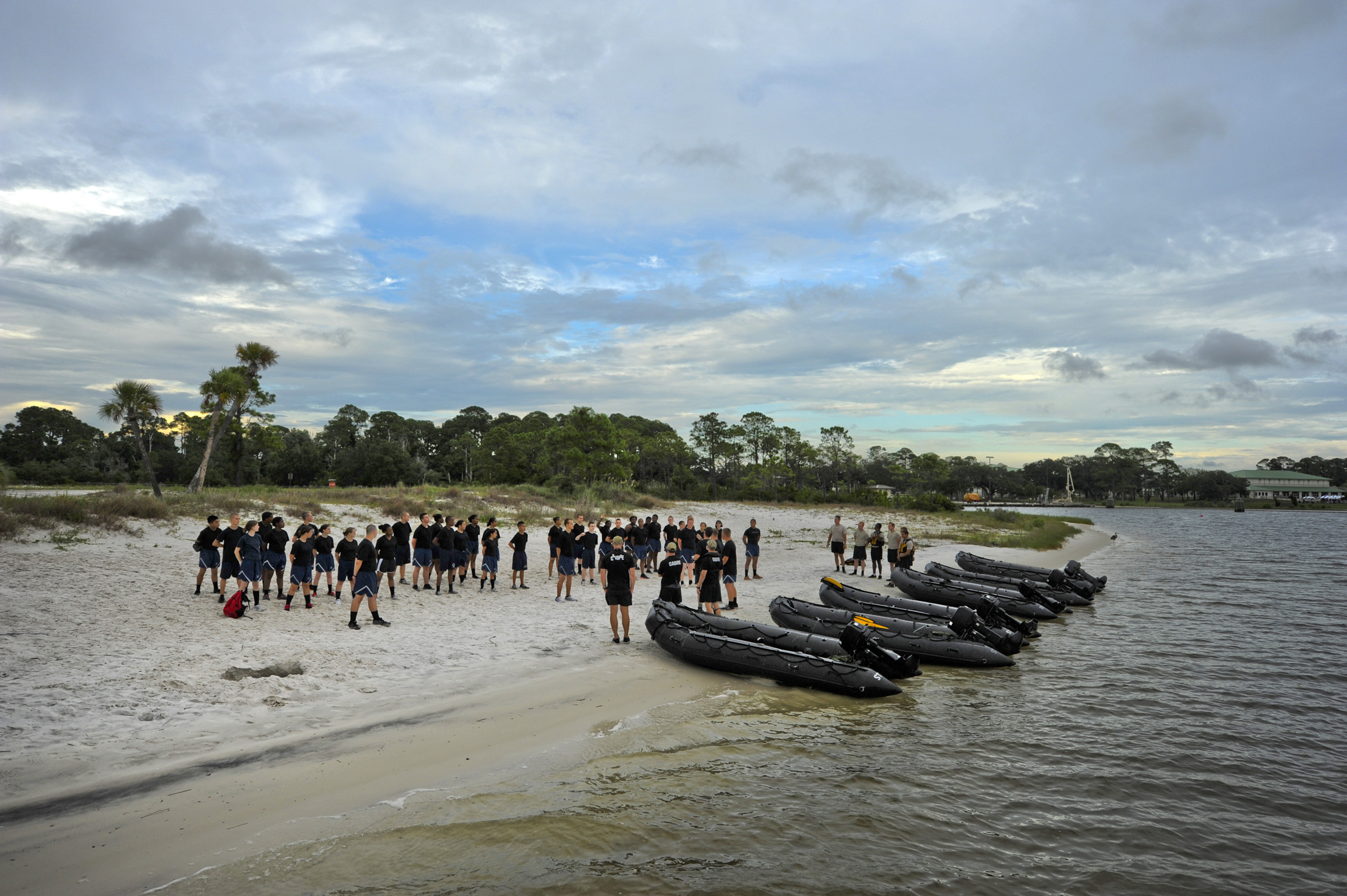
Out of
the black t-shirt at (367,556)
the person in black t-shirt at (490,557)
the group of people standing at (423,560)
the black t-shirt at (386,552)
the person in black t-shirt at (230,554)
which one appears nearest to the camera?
the black t-shirt at (367,556)

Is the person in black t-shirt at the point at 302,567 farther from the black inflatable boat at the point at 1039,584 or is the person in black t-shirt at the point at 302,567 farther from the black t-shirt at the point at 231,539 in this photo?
the black inflatable boat at the point at 1039,584

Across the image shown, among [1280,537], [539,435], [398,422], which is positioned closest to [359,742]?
[539,435]

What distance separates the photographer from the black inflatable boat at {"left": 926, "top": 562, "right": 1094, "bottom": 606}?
60.3 feet

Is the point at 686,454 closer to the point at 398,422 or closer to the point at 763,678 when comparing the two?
the point at 398,422

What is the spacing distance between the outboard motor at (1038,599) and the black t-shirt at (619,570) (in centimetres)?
1189

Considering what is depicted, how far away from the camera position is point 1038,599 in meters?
17.3

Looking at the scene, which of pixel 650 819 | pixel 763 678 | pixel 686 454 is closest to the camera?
pixel 650 819

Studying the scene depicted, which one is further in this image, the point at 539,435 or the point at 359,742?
the point at 539,435

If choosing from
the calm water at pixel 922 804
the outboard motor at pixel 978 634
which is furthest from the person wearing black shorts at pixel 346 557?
the outboard motor at pixel 978 634

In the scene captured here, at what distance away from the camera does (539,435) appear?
65.3 meters

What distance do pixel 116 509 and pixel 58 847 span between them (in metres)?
14.6

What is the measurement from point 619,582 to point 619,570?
317 mm

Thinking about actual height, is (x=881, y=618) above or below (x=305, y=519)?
below

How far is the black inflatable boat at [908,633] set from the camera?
38.7ft
